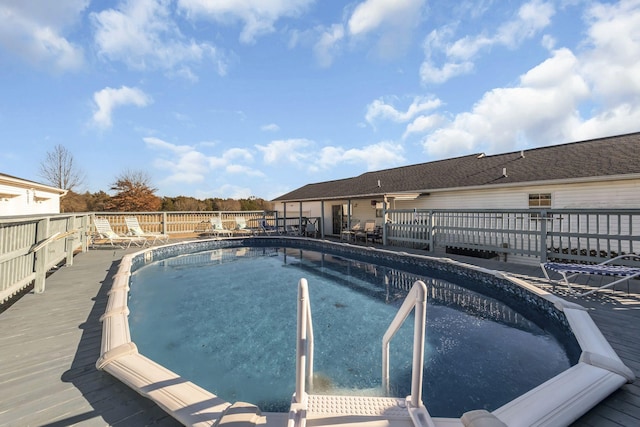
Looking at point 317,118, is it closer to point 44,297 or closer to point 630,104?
point 44,297

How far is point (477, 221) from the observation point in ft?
30.3

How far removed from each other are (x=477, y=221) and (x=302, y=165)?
16.8 m

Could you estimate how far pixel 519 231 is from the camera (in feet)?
25.8

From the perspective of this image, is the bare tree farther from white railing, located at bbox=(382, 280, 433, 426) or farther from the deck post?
the deck post

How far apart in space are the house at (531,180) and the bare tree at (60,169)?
28.0 m

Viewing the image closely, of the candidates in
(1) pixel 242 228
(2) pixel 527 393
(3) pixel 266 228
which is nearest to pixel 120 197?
(1) pixel 242 228

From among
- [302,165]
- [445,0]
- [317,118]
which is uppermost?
[445,0]

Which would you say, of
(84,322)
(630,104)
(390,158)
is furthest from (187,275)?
(630,104)

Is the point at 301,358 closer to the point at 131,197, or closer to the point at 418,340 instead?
the point at 418,340

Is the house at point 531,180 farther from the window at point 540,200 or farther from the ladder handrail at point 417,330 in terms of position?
the ladder handrail at point 417,330

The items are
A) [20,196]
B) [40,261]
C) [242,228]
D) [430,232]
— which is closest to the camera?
[40,261]

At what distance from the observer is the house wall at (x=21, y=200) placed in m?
10.5

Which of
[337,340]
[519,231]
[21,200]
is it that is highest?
[21,200]

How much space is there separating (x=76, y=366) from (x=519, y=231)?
30.9 feet
